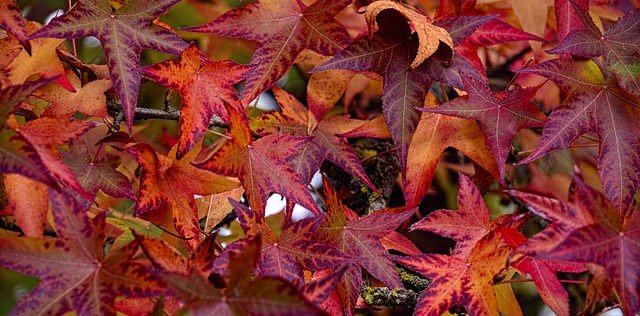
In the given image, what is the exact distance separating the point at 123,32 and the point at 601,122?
0.63 metres

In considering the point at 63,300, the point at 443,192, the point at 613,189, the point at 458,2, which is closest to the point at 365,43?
the point at 458,2

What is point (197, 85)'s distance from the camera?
2.84ft

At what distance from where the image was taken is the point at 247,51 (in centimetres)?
166

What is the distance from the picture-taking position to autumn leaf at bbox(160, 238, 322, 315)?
21.5 inches

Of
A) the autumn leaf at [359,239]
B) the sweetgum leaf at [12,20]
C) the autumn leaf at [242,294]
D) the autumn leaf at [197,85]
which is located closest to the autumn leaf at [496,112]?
the autumn leaf at [359,239]

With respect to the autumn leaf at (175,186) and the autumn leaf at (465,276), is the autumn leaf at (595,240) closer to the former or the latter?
the autumn leaf at (465,276)

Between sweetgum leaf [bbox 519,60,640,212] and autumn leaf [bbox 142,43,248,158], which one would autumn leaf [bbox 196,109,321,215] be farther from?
sweetgum leaf [bbox 519,60,640,212]

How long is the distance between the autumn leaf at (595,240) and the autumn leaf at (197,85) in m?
0.41

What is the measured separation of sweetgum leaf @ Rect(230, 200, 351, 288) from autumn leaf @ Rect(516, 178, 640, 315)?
0.76 feet

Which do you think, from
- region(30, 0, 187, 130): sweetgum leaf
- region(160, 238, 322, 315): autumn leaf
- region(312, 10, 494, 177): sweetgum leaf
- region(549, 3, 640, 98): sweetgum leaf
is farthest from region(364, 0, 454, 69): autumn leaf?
region(160, 238, 322, 315): autumn leaf

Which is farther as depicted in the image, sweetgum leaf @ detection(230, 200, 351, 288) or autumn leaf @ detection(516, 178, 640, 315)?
sweetgum leaf @ detection(230, 200, 351, 288)

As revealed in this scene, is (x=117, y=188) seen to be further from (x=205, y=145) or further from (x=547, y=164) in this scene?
(x=547, y=164)

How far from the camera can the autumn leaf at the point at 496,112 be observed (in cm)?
87

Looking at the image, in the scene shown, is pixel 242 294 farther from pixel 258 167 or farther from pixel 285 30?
pixel 285 30
